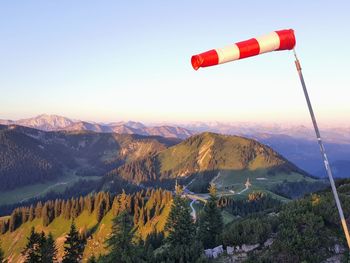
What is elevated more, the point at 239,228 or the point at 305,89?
the point at 305,89

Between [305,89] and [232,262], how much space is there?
3177 centimetres

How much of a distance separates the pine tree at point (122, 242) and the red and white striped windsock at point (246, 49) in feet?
117

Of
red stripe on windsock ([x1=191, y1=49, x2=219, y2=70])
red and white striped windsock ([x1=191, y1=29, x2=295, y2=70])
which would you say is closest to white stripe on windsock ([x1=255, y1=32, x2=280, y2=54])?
red and white striped windsock ([x1=191, y1=29, x2=295, y2=70])

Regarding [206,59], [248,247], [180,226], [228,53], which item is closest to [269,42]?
[228,53]

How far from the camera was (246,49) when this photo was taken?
11.2m

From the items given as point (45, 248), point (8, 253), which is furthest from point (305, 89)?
point (8, 253)

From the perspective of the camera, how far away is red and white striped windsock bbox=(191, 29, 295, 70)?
432 inches

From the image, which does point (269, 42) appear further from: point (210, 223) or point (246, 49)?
point (210, 223)

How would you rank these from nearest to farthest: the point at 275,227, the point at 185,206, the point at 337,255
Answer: the point at 337,255 → the point at 275,227 → the point at 185,206

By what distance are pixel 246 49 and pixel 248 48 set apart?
7cm

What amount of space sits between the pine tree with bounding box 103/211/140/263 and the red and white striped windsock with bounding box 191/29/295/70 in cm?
3564

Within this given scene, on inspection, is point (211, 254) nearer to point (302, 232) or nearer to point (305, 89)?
point (302, 232)

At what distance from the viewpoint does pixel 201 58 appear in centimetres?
1093

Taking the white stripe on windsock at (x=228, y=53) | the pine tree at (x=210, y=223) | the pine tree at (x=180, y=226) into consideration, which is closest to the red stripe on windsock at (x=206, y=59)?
the white stripe on windsock at (x=228, y=53)
